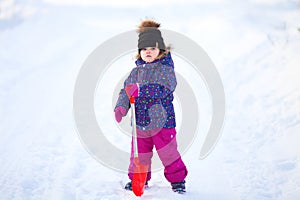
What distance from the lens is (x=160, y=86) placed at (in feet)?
11.5

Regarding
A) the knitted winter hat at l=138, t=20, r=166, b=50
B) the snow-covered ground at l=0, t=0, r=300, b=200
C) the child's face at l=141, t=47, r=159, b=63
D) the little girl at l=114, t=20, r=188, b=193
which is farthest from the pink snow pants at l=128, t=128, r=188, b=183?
the knitted winter hat at l=138, t=20, r=166, b=50

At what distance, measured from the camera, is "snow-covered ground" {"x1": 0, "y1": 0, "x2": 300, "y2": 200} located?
3.83 metres

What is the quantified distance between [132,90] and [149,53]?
15.2 inches

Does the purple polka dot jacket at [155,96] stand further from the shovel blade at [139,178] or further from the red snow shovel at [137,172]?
the shovel blade at [139,178]

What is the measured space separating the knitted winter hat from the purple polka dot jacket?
15 cm

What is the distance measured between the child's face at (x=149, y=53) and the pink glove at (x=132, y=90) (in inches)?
11.4

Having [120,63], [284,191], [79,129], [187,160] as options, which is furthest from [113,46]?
[284,191]

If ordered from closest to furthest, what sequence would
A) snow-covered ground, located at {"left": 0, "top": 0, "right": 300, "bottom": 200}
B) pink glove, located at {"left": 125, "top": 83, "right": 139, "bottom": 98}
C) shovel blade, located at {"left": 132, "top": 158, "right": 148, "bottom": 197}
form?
pink glove, located at {"left": 125, "top": 83, "right": 139, "bottom": 98}
shovel blade, located at {"left": 132, "top": 158, "right": 148, "bottom": 197}
snow-covered ground, located at {"left": 0, "top": 0, "right": 300, "bottom": 200}

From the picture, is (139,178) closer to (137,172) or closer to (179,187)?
(137,172)

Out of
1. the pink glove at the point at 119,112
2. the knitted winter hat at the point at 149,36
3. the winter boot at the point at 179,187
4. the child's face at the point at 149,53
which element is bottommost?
the winter boot at the point at 179,187

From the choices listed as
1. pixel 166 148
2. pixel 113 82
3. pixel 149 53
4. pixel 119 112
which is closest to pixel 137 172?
pixel 166 148

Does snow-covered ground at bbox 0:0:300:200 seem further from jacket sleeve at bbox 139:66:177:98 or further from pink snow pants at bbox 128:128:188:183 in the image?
jacket sleeve at bbox 139:66:177:98

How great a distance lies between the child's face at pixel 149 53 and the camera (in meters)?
3.55

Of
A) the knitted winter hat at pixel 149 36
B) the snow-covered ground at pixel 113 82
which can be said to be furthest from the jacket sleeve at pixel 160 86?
the snow-covered ground at pixel 113 82
